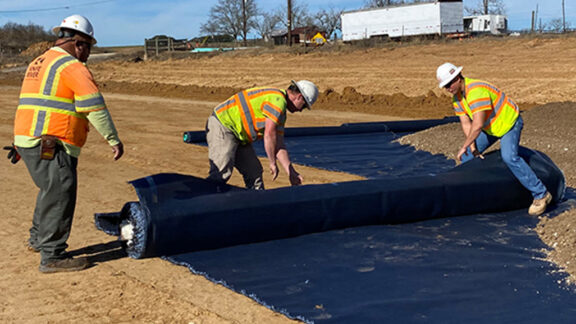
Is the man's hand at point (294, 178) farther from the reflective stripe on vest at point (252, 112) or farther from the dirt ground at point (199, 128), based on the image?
→ the dirt ground at point (199, 128)

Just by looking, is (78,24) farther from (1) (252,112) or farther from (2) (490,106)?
(2) (490,106)

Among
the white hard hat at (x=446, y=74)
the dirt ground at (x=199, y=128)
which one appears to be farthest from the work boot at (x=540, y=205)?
the white hard hat at (x=446, y=74)

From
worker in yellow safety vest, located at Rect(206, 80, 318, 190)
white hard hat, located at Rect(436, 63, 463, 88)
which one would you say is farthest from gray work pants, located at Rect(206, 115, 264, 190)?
white hard hat, located at Rect(436, 63, 463, 88)

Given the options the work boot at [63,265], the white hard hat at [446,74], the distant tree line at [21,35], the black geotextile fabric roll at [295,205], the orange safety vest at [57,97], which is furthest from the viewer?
the distant tree line at [21,35]

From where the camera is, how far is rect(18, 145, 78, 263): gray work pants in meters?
5.04

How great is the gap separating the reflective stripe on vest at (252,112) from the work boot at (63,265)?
6.00 feet

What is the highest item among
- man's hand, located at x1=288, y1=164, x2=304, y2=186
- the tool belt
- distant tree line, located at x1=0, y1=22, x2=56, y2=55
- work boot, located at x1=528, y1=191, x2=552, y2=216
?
distant tree line, located at x1=0, y1=22, x2=56, y2=55

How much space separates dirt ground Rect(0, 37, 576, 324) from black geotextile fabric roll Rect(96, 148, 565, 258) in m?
0.36

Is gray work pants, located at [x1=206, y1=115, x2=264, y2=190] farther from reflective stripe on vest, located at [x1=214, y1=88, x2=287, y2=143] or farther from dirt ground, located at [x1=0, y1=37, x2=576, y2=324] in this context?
dirt ground, located at [x1=0, y1=37, x2=576, y2=324]

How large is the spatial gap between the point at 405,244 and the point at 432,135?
235 inches

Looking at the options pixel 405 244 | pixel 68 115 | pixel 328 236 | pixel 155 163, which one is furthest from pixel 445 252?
pixel 155 163

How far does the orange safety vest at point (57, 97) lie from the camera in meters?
4.92

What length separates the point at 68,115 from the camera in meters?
5.02

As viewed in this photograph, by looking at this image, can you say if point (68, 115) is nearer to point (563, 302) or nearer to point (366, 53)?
point (563, 302)
